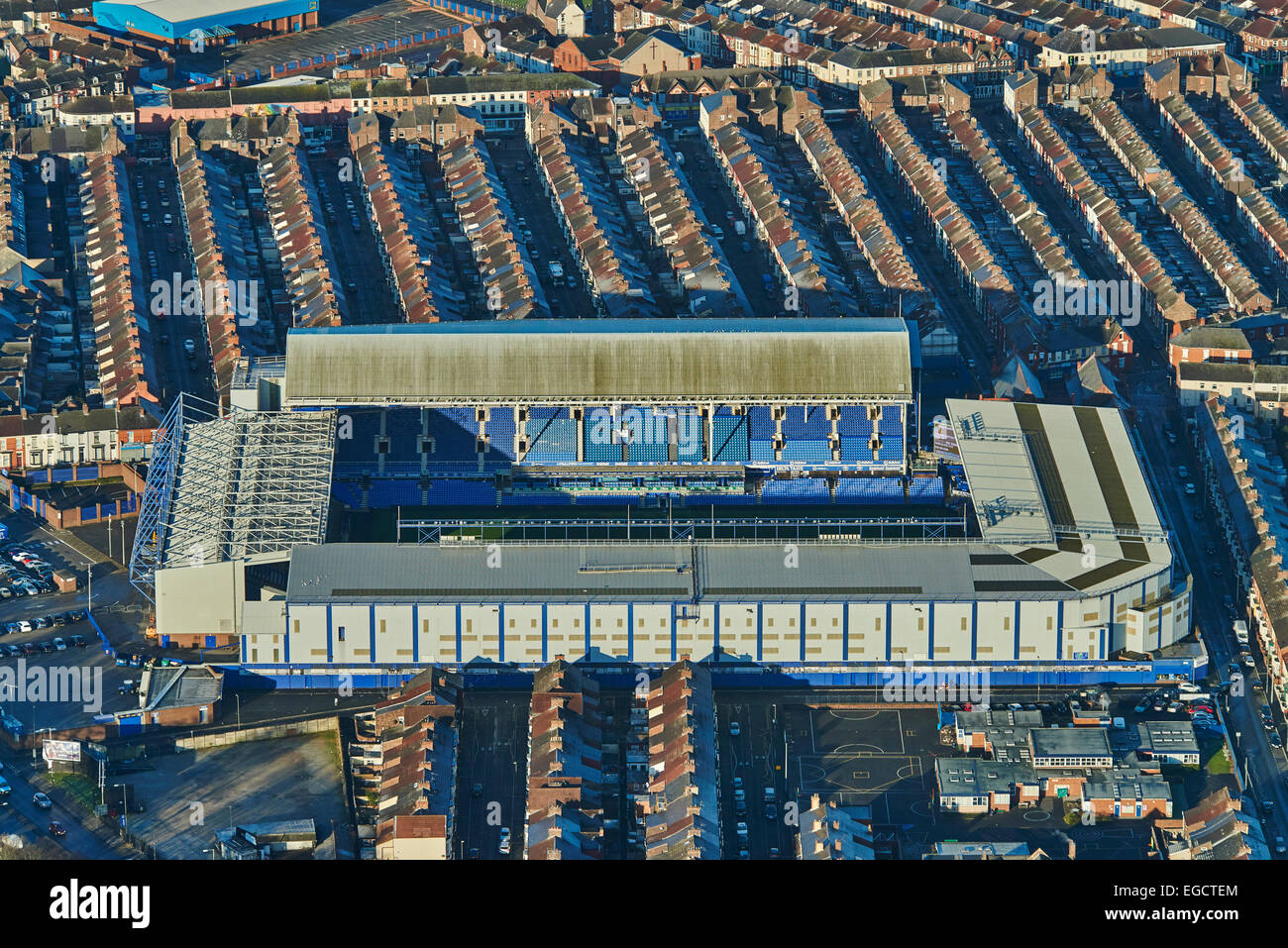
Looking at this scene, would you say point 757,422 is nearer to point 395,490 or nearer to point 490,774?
point 395,490

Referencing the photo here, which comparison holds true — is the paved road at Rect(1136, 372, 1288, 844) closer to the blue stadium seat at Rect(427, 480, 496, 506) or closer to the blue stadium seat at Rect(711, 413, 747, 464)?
the blue stadium seat at Rect(711, 413, 747, 464)

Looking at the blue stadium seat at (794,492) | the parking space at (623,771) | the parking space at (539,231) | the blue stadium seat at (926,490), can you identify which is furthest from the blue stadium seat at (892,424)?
the parking space at (623,771)

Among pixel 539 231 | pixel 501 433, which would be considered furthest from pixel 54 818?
pixel 539 231

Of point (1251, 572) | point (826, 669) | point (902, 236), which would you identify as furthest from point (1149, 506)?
point (902, 236)

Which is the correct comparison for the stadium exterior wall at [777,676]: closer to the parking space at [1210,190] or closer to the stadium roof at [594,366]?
the stadium roof at [594,366]

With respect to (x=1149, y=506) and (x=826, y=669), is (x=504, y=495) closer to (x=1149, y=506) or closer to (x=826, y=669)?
(x=826, y=669)
